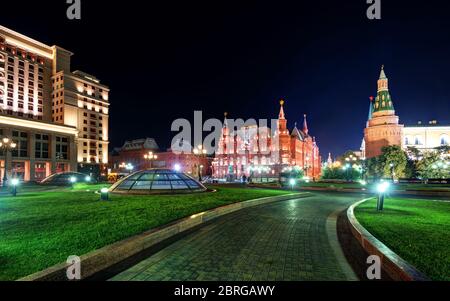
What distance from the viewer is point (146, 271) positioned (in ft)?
16.7

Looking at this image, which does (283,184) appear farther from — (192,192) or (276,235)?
(276,235)

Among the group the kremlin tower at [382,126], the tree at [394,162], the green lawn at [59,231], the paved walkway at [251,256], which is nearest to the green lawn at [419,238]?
the paved walkway at [251,256]

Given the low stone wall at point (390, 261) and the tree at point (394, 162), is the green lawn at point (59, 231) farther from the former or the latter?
the tree at point (394, 162)

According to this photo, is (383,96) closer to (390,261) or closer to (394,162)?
(394,162)

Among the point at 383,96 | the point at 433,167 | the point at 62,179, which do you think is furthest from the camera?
the point at 383,96

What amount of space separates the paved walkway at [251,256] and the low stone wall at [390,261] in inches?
26.9

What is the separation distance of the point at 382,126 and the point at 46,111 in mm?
103134

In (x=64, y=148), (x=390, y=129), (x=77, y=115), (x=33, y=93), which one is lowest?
(x=64, y=148)

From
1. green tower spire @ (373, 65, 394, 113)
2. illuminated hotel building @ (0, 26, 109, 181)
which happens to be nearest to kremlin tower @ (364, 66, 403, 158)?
green tower spire @ (373, 65, 394, 113)

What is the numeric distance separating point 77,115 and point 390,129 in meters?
97.0

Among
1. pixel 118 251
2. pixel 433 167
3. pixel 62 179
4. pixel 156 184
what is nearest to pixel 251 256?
pixel 118 251

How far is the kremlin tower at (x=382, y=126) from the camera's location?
258ft

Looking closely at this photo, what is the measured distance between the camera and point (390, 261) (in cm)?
500
